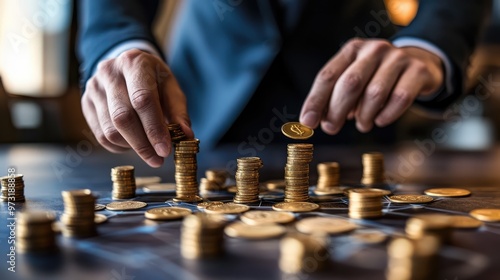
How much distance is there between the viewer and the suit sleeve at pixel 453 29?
1829mm

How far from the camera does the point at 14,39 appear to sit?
420 centimetres

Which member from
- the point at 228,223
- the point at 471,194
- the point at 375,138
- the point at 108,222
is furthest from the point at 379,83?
the point at 375,138

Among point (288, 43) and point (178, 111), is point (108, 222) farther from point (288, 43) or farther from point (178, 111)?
point (288, 43)

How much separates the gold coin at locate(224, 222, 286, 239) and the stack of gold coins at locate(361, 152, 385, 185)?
73 centimetres

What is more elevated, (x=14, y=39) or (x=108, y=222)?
(x=14, y=39)

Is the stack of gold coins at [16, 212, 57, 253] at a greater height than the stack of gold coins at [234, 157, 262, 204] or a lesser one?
lesser

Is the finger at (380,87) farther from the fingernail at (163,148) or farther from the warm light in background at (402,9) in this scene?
the warm light in background at (402,9)

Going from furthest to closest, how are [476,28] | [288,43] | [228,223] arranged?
[288,43] < [476,28] < [228,223]

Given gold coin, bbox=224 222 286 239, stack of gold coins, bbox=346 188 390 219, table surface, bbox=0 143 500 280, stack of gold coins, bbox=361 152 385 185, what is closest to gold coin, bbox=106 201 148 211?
table surface, bbox=0 143 500 280

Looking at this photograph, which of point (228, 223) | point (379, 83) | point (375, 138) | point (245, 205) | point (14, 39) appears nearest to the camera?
point (228, 223)

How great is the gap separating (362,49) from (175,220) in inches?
34.2

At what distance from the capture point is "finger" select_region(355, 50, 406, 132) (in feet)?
5.00

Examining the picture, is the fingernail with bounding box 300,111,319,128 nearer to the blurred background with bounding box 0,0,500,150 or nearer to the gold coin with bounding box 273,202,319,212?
the gold coin with bounding box 273,202,319,212

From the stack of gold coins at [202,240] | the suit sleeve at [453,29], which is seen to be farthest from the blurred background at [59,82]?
the stack of gold coins at [202,240]
